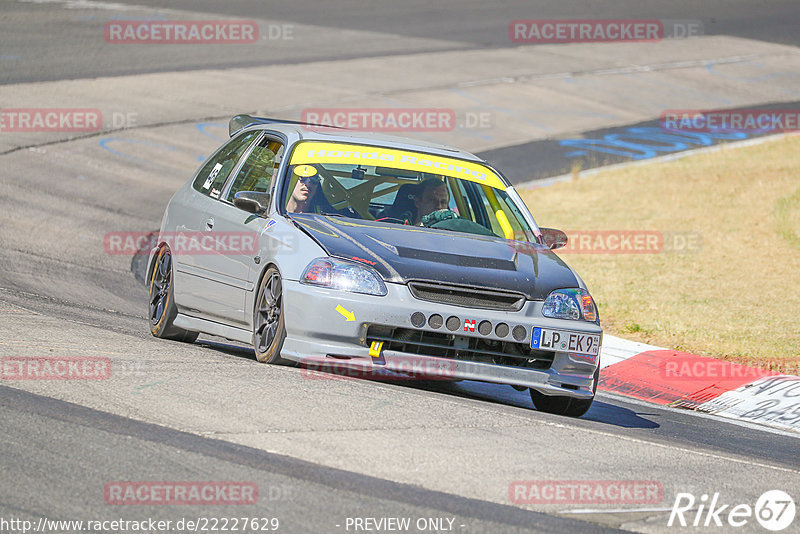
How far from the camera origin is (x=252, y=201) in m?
8.07

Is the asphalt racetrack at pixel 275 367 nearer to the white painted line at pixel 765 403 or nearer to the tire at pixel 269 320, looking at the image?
the tire at pixel 269 320

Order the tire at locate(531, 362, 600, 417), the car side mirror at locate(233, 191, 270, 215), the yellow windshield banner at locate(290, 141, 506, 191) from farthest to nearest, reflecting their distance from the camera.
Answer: the yellow windshield banner at locate(290, 141, 506, 191)
the car side mirror at locate(233, 191, 270, 215)
the tire at locate(531, 362, 600, 417)

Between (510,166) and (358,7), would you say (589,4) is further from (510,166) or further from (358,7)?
(510,166)

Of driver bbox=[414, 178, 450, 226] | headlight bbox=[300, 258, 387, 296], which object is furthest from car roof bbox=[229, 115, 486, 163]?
headlight bbox=[300, 258, 387, 296]

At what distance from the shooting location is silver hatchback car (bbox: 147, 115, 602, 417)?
7.19 metres

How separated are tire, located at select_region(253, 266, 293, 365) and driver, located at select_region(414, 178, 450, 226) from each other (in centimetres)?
129

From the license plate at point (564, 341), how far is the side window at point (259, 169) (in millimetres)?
2299

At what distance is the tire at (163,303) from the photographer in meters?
9.04

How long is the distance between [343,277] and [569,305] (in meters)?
1.38
